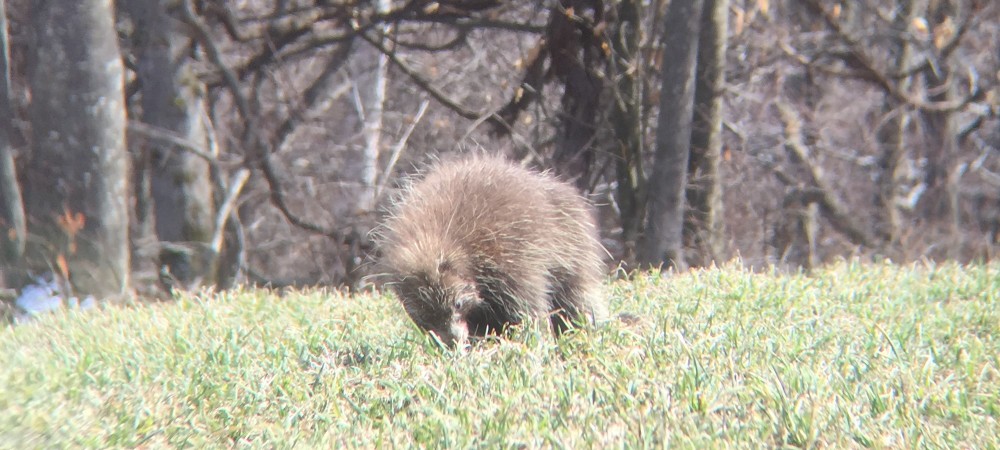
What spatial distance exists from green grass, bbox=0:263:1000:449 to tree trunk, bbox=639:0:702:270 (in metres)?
3.08

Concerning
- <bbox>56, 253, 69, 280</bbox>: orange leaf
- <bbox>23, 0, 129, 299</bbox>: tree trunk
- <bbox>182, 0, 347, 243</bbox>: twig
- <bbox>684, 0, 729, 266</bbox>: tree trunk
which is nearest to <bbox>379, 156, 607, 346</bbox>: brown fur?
<bbox>56, 253, 69, 280</bbox>: orange leaf

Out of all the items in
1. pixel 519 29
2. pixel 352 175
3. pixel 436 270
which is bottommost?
pixel 352 175

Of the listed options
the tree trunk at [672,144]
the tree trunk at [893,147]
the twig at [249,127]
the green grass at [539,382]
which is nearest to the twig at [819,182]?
the tree trunk at [893,147]

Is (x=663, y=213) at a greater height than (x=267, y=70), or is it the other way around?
(x=267, y=70)

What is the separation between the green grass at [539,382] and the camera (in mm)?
3455

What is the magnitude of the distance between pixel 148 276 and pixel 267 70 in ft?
10.2

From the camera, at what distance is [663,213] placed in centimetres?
891

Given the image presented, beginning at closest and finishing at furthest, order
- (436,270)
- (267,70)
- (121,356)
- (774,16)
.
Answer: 1. (436,270)
2. (121,356)
3. (267,70)
4. (774,16)

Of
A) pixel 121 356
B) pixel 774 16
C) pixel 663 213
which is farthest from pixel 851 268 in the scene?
pixel 774 16

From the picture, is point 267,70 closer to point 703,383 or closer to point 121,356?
point 121,356

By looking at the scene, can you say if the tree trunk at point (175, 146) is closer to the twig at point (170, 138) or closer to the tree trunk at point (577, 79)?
the twig at point (170, 138)

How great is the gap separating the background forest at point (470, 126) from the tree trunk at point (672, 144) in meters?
0.02

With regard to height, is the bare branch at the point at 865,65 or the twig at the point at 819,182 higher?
the bare branch at the point at 865,65

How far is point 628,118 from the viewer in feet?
31.9
